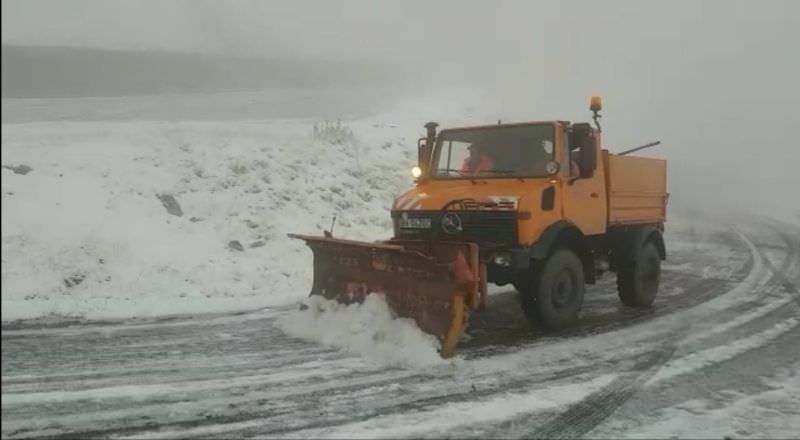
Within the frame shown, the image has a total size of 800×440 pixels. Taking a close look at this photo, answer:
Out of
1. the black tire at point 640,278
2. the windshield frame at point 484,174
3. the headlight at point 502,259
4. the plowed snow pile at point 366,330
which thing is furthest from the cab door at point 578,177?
the plowed snow pile at point 366,330

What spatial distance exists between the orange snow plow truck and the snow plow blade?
0.01 metres

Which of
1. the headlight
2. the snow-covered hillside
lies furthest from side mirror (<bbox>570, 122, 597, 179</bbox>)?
the snow-covered hillside

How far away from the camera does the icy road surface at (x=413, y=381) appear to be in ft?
14.1

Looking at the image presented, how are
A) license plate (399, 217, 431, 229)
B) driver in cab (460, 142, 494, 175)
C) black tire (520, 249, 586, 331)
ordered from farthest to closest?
driver in cab (460, 142, 494, 175)
license plate (399, 217, 431, 229)
black tire (520, 249, 586, 331)

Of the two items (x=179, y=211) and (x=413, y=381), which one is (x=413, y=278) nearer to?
(x=413, y=381)

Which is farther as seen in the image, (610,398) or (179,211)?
(179,211)

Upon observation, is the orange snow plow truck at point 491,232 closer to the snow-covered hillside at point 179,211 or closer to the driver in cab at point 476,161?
the driver in cab at point 476,161

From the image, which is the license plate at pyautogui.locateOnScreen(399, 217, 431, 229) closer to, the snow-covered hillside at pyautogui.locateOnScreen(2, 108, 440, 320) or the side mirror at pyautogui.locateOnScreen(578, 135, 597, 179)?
the side mirror at pyautogui.locateOnScreen(578, 135, 597, 179)

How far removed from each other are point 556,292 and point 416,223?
5.38ft

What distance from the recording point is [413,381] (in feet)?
17.1

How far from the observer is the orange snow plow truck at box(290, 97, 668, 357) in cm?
607

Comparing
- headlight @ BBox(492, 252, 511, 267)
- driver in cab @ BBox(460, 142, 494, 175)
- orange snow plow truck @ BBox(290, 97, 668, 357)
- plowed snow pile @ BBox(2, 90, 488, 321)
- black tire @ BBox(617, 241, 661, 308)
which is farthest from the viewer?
plowed snow pile @ BBox(2, 90, 488, 321)

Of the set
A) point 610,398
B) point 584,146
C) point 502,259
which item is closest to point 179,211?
point 502,259

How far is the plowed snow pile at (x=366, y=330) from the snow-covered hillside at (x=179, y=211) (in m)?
1.76
